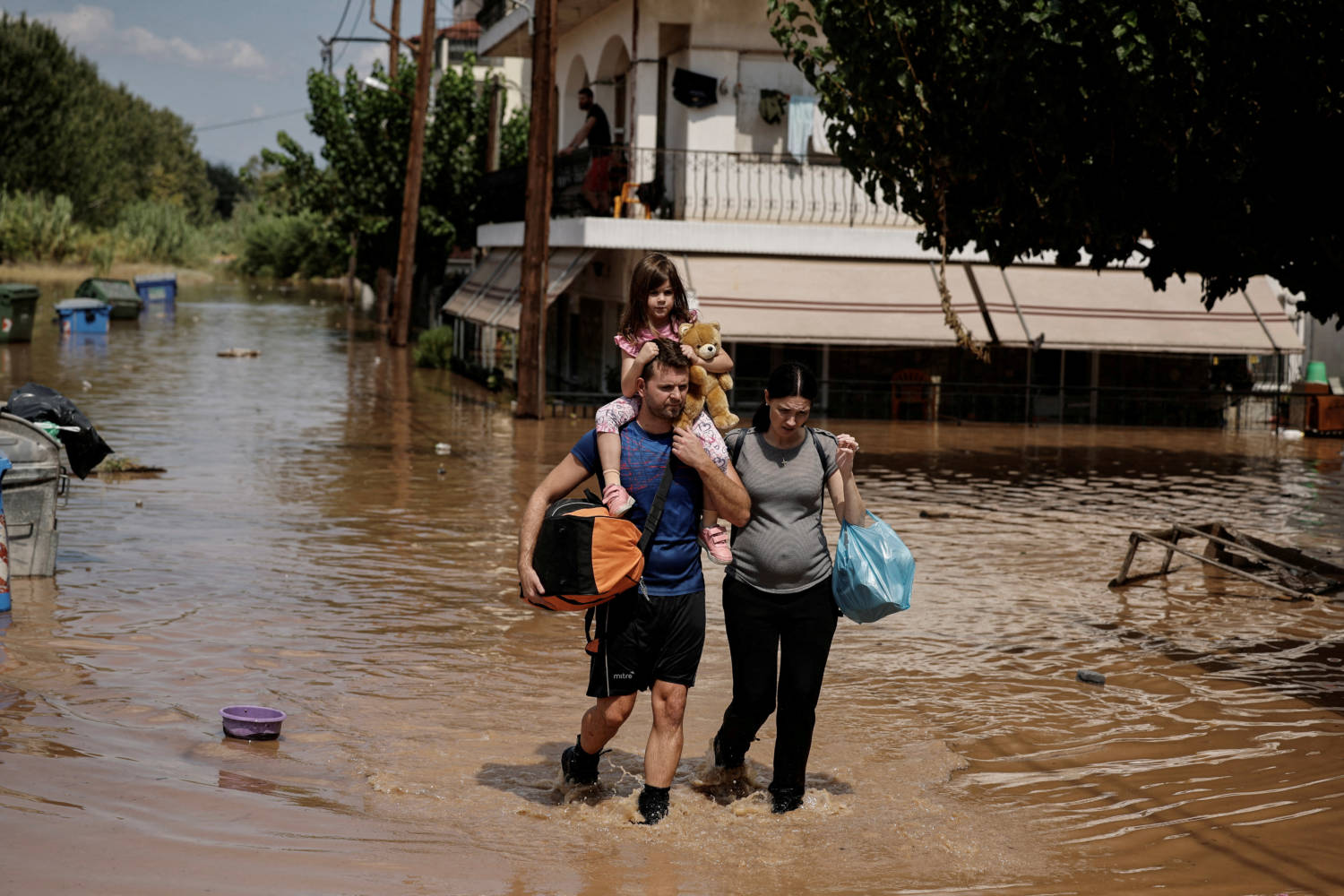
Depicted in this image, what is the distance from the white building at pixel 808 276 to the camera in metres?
23.0

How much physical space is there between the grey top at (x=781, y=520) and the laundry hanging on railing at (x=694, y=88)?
19.3m

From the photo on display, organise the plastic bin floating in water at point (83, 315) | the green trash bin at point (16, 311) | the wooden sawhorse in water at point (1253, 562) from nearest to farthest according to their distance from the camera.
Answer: the wooden sawhorse in water at point (1253, 562), the green trash bin at point (16, 311), the plastic bin floating in water at point (83, 315)

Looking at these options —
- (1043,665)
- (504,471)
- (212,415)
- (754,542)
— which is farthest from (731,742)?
(212,415)

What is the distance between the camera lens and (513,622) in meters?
9.45

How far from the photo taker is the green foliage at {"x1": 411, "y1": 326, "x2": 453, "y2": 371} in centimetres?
3338

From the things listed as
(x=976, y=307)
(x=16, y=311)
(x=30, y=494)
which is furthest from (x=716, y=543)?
(x=16, y=311)

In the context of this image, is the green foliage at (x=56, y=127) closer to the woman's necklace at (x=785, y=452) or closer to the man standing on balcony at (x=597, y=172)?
the man standing on balcony at (x=597, y=172)

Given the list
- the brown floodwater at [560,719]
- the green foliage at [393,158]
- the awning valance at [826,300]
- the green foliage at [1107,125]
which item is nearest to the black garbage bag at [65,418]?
the brown floodwater at [560,719]

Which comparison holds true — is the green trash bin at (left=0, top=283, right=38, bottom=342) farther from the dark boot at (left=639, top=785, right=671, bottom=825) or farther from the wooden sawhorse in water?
the dark boot at (left=639, top=785, right=671, bottom=825)

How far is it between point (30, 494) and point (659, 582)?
5.38 metres

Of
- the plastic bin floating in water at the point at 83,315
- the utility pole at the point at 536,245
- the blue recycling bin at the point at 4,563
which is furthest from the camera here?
the plastic bin floating in water at the point at 83,315

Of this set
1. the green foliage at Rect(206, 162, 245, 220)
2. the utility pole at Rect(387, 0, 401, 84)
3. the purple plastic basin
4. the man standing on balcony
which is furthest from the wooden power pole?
the green foliage at Rect(206, 162, 245, 220)

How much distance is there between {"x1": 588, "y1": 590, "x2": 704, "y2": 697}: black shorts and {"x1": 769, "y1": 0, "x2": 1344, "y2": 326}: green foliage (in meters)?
7.47

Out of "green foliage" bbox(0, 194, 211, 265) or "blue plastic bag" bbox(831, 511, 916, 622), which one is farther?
"green foliage" bbox(0, 194, 211, 265)
